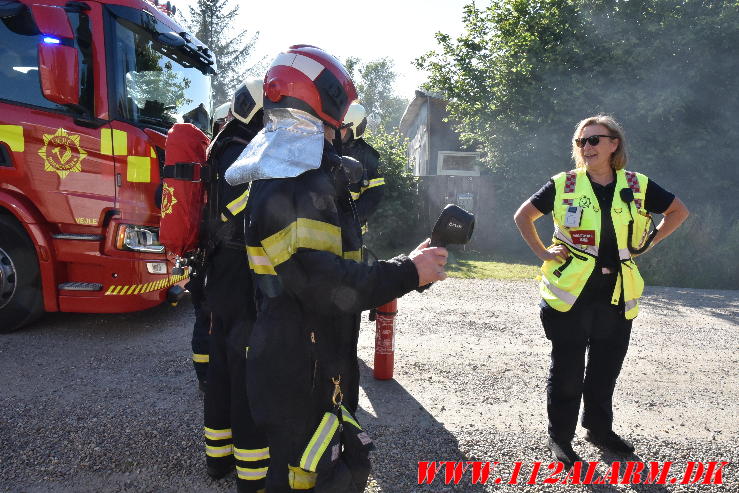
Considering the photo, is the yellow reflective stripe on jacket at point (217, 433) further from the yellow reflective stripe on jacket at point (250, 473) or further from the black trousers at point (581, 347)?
the black trousers at point (581, 347)

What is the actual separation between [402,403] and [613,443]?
137cm

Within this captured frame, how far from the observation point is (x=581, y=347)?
9.50ft

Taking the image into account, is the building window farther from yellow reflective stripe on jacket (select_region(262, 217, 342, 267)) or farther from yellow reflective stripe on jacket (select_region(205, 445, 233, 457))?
yellow reflective stripe on jacket (select_region(262, 217, 342, 267))

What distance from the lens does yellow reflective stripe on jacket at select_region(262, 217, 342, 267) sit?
1581mm

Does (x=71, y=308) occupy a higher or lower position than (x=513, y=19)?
lower

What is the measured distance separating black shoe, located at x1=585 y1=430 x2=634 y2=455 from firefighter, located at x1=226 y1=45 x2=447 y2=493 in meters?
1.98

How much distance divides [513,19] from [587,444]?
473 inches

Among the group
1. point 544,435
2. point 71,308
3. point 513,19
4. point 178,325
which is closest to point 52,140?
point 71,308

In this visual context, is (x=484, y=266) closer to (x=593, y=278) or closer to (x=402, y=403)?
(x=402, y=403)

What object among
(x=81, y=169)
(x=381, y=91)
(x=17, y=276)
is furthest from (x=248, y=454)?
(x=381, y=91)

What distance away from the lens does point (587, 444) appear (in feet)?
10.3

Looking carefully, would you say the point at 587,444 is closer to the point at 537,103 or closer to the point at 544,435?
the point at 544,435

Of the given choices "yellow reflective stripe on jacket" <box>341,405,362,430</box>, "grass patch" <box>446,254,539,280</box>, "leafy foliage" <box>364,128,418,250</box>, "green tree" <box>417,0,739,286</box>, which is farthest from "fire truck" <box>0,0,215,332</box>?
"green tree" <box>417,0,739,286</box>

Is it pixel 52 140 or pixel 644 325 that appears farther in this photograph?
pixel 644 325
